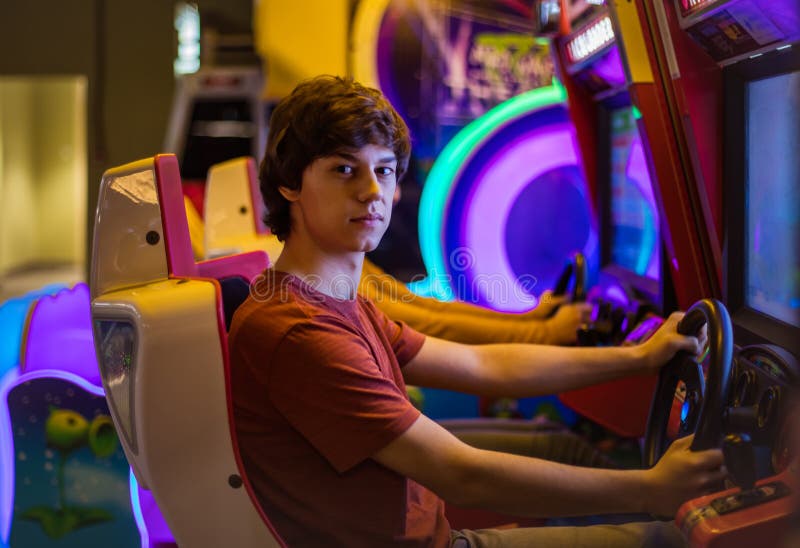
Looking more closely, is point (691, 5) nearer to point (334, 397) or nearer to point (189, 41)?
point (334, 397)

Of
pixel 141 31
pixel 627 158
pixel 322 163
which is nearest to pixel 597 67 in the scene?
pixel 627 158

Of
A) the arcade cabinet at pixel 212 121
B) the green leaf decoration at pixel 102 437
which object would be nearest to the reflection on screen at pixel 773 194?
the green leaf decoration at pixel 102 437

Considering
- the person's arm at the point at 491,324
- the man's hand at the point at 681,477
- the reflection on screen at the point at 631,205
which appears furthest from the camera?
the person's arm at the point at 491,324

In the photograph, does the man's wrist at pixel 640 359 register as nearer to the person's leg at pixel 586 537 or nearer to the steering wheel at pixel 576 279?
the person's leg at pixel 586 537

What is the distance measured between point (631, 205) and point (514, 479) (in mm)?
1493

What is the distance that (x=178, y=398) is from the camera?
123 cm

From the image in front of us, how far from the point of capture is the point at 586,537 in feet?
4.78

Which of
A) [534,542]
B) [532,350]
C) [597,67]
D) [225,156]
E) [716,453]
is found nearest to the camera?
[716,453]

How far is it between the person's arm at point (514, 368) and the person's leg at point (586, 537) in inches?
12.5

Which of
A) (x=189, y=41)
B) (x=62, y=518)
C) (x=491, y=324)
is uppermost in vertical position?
(x=189, y=41)

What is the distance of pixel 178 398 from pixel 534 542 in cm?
64

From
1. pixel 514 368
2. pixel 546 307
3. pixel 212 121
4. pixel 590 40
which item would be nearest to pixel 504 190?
pixel 546 307

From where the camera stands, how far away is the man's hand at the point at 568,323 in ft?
8.45

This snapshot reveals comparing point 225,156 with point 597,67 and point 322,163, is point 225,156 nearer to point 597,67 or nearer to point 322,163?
point 597,67
